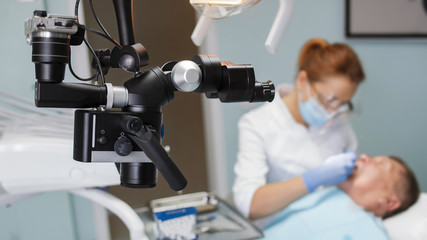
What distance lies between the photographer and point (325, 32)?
1.85 metres

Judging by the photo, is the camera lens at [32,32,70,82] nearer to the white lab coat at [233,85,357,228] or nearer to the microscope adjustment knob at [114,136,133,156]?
the microscope adjustment knob at [114,136,133,156]

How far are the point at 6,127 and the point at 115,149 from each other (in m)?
0.59

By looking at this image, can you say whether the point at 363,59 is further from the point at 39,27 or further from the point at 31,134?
the point at 39,27

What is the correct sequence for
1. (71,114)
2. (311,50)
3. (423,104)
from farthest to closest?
1. (423,104)
2. (311,50)
3. (71,114)

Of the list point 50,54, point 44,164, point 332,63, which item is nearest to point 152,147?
point 50,54

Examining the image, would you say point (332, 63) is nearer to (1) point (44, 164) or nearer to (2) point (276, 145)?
(2) point (276, 145)

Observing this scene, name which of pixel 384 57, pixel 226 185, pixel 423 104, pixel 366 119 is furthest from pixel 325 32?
pixel 226 185

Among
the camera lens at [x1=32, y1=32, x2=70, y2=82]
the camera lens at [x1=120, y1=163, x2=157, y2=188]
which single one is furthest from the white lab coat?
the camera lens at [x1=32, y1=32, x2=70, y2=82]

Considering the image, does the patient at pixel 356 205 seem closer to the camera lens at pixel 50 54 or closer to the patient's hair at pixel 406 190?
the patient's hair at pixel 406 190

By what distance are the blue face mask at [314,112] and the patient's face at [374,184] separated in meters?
0.24

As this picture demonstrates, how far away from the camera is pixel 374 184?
1.54 m

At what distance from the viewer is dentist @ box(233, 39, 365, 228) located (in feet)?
4.80

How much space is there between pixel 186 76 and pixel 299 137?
4.09 ft

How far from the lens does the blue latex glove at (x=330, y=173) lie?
1446mm
